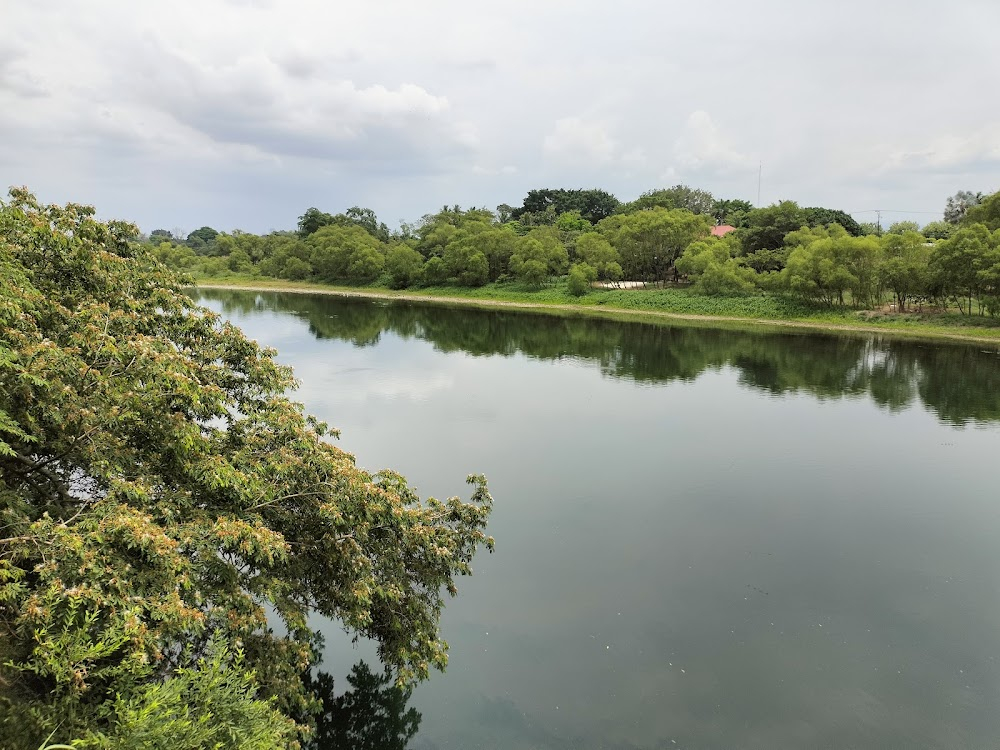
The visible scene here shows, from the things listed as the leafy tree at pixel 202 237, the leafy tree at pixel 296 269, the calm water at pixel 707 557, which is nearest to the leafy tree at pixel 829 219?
the calm water at pixel 707 557

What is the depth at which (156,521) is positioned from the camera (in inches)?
247

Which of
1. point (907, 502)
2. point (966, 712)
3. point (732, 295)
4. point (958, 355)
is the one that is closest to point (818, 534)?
→ point (907, 502)

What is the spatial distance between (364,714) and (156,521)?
12.9 feet

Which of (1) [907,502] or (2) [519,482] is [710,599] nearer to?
(2) [519,482]

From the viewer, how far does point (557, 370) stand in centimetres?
3019

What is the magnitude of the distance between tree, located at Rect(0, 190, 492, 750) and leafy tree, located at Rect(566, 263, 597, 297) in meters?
49.4

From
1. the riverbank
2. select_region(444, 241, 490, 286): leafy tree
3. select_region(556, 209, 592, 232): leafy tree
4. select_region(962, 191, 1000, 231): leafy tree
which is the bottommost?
the riverbank

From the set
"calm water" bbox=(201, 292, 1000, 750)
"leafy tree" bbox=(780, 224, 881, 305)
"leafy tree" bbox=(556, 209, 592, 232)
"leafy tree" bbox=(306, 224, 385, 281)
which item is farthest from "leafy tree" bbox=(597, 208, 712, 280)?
"calm water" bbox=(201, 292, 1000, 750)

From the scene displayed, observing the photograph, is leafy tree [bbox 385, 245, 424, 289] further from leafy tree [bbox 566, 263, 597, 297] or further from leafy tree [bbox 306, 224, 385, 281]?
leafy tree [bbox 566, 263, 597, 297]

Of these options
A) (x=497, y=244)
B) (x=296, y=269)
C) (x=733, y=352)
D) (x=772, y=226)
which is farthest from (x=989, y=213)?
(x=296, y=269)

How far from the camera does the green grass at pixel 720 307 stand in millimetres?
39312

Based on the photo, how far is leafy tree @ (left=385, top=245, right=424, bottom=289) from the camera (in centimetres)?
7131

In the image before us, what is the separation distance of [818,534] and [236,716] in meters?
11.9

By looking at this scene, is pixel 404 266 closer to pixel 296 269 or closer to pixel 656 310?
pixel 296 269
